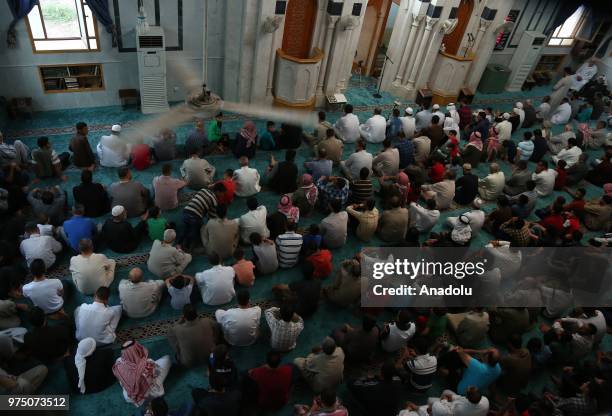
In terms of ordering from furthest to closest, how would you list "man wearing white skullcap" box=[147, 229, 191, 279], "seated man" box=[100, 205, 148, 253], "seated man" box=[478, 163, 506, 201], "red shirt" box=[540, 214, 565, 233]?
"seated man" box=[478, 163, 506, 201] → "red shirt" box=[540, 214, 565, 233] → "seated man" box=[100, 205, 148, 253] → "man wearing white skullcap" box=[147, 229, 191, 279]

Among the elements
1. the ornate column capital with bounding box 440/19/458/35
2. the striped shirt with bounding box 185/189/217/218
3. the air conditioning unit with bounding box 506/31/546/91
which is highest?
the ornate column capital with bounding box 440/19/458/35

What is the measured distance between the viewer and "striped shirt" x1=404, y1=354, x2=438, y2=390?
13.8 ft

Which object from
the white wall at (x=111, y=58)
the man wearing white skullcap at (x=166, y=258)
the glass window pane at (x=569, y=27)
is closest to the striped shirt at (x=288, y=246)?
the man wearing white skullcap at (x=166, y=258)

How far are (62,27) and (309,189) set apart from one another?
15.1ft

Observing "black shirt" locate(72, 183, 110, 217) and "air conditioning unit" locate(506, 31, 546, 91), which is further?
"air conditioning unit" locate(506, 31, 546, 91)

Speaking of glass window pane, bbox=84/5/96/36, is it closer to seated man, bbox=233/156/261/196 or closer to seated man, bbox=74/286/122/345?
seated man, bbox=233/156/261/196

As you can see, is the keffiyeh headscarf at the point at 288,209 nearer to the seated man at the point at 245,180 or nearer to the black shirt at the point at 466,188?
the seated man at the point at 245,180

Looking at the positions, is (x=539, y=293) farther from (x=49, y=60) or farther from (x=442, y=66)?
(x=49, y=60)

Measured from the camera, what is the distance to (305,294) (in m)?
4.82

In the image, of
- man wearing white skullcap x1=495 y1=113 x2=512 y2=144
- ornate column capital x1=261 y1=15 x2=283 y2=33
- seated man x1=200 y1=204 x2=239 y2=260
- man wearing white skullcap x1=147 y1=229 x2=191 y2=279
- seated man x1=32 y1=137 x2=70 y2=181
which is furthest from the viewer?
man wearing white skullcap x1=495 y1=113 x2=512 y2=144

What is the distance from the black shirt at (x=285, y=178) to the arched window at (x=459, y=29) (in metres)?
5.53

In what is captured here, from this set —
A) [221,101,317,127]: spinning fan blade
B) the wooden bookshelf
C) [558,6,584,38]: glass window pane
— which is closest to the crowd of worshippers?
[221,101,317,127]: spinning fan blade

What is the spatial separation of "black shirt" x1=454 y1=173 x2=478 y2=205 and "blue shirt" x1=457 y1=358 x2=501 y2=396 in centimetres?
322

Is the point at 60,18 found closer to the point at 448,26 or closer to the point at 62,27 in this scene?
the point at 62,27
